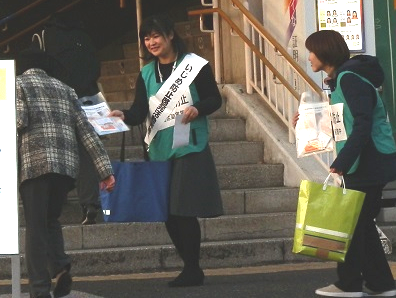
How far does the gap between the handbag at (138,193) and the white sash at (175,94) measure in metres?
0.27

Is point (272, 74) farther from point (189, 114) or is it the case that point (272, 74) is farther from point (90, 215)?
point (189, 114)

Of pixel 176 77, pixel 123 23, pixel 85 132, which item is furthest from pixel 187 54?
pixel 123 23

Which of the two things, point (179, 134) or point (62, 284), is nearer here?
point (62, 284)

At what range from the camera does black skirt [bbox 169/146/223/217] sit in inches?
328

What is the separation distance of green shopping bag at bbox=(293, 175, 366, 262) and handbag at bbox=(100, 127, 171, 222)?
139 centimetres

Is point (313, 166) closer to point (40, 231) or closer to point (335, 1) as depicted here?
point (335, 1)

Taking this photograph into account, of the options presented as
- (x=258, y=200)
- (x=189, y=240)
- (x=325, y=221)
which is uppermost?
(x=258, y=200)

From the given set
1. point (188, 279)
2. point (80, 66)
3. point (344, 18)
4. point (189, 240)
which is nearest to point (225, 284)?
point (188, 279)

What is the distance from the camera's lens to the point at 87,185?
988cm

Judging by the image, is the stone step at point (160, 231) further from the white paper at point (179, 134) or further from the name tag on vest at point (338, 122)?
the name tag on vest at point (338, 122)

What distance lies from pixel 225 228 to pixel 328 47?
2.89 metres

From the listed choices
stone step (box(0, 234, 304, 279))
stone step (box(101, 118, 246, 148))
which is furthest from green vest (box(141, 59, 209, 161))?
stone step (box(101, 118, 246, 148))

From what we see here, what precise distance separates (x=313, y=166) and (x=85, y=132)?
3.73 m

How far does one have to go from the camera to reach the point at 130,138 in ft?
37.9
